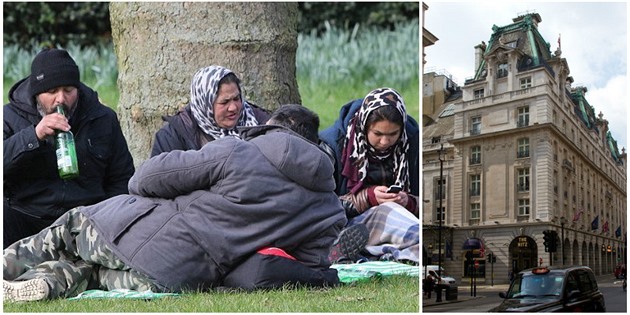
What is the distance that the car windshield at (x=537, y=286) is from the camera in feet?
18.6

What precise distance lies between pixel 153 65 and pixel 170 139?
646mm

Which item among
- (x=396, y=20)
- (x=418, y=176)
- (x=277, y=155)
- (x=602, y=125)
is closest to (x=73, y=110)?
(x=277, y=155)

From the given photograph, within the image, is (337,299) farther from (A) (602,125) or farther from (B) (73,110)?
(A) (602,125)

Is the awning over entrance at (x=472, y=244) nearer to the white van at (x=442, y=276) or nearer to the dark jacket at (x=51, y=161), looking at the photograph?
the white van at (x=442, y=276)

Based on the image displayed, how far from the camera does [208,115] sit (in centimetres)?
409

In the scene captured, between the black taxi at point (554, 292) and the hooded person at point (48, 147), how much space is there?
10.4 feet

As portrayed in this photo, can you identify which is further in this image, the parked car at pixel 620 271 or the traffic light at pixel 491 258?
the traffic light at pixel 491 258

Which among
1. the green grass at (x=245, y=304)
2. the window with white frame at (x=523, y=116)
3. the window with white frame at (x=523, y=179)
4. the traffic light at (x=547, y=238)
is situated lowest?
the green grass at (x=245, y=304)

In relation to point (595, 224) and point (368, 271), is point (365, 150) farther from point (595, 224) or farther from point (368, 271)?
point (595, 224)

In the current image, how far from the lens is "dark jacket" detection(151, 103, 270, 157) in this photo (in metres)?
4.06

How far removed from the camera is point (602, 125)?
7.15m

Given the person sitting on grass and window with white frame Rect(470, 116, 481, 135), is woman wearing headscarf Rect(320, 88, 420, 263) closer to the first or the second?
the person sitting on grass

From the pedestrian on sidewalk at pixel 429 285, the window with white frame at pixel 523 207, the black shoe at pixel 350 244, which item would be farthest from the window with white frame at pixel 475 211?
the black shoe at pixel 350 244

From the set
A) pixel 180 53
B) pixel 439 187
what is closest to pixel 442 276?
pixel 439 187
